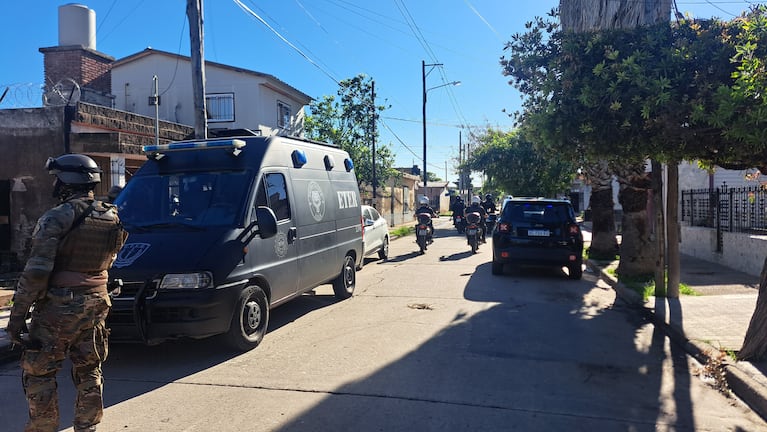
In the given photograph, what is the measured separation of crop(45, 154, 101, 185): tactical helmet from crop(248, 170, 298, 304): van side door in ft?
7.72

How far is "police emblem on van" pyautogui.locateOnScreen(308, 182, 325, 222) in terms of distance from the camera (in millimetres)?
7426

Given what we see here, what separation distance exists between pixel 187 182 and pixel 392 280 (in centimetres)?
534

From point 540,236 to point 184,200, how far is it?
7.14m

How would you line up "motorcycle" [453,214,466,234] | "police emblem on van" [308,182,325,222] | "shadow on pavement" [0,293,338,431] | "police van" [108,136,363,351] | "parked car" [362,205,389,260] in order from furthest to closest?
"motorcycle" [453,214,466,234] → "parked car" [362,205,389,260] → "police emblem on van" [308,182,325,222] → "police van" [108,136,363,351] → "shadow on pavement" [0,293,338,431]

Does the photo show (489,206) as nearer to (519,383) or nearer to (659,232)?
(659,232)

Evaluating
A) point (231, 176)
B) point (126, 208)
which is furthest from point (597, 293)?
point (126, 208)

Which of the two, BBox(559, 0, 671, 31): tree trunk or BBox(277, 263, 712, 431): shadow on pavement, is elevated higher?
BBox(559, 0, 671, 31): tree trunk

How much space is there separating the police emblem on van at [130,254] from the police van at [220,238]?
0.04 ft

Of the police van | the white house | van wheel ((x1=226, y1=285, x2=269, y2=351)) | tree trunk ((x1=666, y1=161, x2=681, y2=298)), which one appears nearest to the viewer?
the police van

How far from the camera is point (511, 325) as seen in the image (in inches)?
269

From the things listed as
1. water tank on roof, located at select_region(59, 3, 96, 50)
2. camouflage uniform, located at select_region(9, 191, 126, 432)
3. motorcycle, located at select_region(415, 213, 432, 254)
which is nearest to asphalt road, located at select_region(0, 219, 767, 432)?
camouflage uniform, located at select_region(9, 191, 126, 432)

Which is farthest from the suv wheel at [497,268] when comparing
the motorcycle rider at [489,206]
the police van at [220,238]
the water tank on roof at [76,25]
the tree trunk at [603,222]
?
the water tank on roof at [76,25]

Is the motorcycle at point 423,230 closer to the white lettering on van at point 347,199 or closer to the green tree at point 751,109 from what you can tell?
the white lettering on van at point 347,199

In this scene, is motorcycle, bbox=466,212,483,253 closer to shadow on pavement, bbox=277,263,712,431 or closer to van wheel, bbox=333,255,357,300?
van wheel, bbox=333,255,357,300
